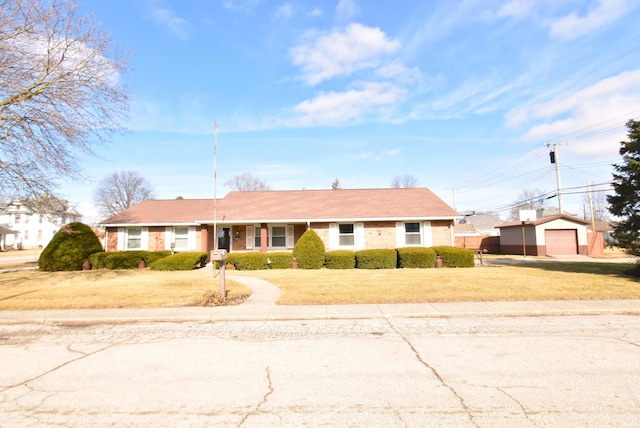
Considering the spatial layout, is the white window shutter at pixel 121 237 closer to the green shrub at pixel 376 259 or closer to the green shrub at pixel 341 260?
the green shrub at pixel 341 260

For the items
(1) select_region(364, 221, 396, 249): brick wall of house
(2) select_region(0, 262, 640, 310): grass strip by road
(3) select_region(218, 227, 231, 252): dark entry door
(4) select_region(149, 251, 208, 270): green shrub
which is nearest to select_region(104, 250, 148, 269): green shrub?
(4) select_region(149, 251, 208, 270): green shrub

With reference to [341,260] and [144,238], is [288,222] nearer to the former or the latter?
[341,260]

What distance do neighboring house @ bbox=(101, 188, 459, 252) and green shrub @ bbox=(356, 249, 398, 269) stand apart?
11.4ft

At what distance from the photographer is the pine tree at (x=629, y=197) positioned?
14.2 m

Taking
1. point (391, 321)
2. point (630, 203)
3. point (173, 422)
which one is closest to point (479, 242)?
point (630, 203)

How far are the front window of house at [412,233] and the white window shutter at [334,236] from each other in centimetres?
435

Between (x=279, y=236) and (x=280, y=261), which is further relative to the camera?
(x=279, y=236)

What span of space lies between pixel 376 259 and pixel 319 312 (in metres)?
10.1

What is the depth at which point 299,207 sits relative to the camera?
24.1 metres

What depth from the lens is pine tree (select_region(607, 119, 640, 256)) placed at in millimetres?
14242

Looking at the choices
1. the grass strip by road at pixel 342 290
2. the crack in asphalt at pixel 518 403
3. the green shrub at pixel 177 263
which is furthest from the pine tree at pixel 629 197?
the green shrub at pixel 177 263

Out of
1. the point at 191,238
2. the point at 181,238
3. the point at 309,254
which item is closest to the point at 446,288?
the point at 309,254

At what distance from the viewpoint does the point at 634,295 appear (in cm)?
1012

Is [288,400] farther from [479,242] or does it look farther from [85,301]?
[479,242]
